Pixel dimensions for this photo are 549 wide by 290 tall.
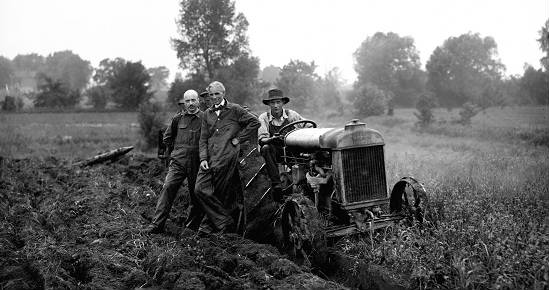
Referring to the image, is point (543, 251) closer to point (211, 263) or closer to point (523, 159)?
point (211, 263)

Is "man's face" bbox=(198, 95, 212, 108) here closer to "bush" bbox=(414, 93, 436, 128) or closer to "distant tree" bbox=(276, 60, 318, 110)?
"distant tree" bbox=(276, 60, 318, 110)

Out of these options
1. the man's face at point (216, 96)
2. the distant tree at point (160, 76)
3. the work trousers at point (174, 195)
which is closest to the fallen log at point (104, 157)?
the work trousers at point (174, 195)

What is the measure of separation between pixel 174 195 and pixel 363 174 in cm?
278

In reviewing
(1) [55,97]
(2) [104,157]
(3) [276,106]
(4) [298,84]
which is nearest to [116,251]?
(3) [276,106]

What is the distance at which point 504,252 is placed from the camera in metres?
4.15

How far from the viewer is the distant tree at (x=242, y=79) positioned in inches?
1282

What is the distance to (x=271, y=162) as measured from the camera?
635cm

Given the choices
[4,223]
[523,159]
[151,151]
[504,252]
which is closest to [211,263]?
[504,252]

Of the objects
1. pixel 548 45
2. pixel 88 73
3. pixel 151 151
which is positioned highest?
pixel 88 73

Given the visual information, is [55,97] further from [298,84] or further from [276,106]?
[276,106]

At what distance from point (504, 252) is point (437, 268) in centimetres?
64

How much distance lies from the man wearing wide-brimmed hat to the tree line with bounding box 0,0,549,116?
597 inches

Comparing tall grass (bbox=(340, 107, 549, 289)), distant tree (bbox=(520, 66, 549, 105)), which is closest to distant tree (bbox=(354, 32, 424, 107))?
distant tree (bbox=(520, 66, 549, 105))

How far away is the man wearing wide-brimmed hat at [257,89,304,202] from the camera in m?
6.32
